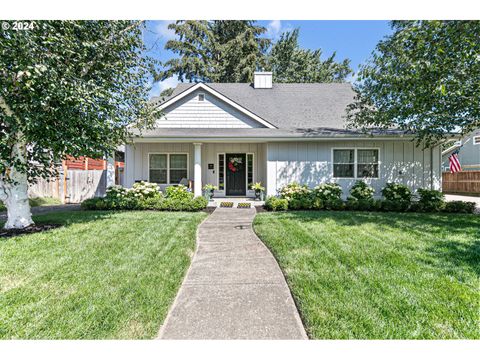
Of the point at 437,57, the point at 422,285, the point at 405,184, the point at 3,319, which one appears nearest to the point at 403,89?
the point at 437,57

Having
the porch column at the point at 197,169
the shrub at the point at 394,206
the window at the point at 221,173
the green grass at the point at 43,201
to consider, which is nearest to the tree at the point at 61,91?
the porch column at the point at 197,169

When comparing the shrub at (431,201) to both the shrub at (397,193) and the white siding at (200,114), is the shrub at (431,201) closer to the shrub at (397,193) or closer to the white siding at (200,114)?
the shrub at (397,193)

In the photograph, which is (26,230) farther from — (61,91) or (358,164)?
(358,164)

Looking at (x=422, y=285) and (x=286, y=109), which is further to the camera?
(x=286, y=109)

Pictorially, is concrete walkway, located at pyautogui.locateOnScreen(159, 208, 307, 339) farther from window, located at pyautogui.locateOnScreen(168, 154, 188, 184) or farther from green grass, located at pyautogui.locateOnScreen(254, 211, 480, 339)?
window, located at pyautogui.locateOnScreen(168, 154, 188, 184)

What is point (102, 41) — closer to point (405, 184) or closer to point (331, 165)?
point (331, 165)

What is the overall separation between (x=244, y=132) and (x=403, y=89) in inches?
220

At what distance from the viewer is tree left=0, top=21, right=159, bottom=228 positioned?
14.6 ft

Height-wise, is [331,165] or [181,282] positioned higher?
[331,165]

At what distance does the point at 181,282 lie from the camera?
3.34 meters

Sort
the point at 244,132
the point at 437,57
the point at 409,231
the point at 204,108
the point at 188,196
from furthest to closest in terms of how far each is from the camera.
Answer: the point at 204,108
the point at 244,132
the point at 188,196
the point at 437,57
the point at 409,231

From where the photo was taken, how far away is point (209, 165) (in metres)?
12.0
